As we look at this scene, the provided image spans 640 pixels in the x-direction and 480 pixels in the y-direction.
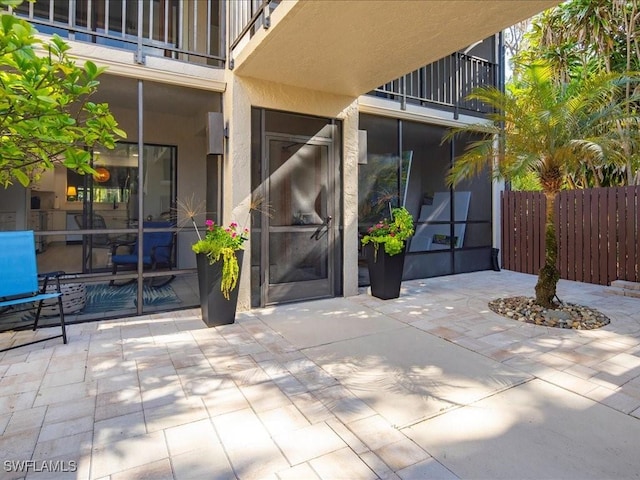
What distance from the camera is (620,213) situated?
19.9 feet

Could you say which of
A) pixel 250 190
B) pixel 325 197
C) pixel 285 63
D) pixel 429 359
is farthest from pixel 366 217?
pixel 429 359

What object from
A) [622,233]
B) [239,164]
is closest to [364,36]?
[239,164]

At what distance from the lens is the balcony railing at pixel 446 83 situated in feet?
20.7

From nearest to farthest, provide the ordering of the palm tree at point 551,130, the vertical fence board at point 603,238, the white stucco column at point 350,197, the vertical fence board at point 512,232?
the palm tree at point 551,130 < the white stucco column at point 350,197 < the vertical fence board at point 603,238 < the vertical fence board at point 512,232

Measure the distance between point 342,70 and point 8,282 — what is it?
4015 mm

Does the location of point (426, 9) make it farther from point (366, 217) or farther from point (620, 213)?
A: point (620, 213)

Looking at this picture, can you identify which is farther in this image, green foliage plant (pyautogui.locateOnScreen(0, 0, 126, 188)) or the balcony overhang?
the balcony overhang

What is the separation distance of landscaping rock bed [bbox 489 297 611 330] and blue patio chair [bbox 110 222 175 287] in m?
4.66

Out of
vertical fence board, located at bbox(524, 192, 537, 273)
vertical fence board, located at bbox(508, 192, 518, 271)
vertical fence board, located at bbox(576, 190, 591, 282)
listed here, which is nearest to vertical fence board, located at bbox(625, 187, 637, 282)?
vertical fence board, located at bbox(576, 190, 591, 282)

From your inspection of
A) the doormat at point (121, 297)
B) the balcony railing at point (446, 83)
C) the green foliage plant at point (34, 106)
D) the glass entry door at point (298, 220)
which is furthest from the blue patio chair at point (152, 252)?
the balcony railing at point (446, 83)

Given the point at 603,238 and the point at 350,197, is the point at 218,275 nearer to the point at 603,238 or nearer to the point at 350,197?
the point at 350,197

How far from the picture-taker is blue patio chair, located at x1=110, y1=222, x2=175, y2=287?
16.8 ft

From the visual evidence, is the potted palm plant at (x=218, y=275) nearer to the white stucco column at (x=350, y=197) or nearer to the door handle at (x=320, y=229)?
the door handle at (x=320, y=229)

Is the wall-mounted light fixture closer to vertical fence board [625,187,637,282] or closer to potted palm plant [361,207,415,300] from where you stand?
potted palm plant [361,207,415,300]
